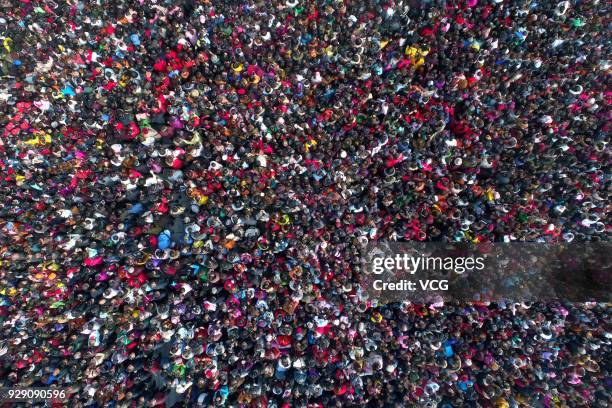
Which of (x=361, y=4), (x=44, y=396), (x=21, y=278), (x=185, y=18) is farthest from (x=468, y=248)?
(x=21, y=278)

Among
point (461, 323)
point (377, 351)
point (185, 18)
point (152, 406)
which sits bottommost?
point (152, 406)

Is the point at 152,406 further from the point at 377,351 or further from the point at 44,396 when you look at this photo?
the point at 377,351

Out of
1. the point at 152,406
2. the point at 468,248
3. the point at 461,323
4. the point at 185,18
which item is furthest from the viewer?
the point at 185,18

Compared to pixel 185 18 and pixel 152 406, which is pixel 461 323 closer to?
pixel 152 406

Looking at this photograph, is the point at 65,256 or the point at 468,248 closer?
the point at 65,256

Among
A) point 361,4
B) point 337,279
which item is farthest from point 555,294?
point 361,4

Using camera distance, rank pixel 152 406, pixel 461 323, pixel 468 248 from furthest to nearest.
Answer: pixel 468 248 < pixel 461 323 < pixel 152 406

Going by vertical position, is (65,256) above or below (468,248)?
below
